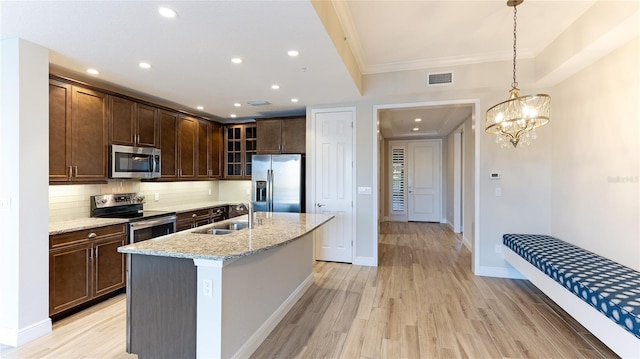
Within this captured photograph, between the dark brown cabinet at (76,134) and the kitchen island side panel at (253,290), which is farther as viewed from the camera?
the dark brown cabinet at (76,134)

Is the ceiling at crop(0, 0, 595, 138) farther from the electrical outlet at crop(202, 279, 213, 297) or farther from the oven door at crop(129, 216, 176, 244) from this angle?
the electrical outlet at crop(202, 279, 213, 297)

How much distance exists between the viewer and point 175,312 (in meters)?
2.00

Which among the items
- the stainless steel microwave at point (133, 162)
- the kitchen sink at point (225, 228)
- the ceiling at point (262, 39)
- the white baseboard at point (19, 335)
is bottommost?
the white baseboard at point (19, 335)

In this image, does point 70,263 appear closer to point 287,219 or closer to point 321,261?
point 287,219

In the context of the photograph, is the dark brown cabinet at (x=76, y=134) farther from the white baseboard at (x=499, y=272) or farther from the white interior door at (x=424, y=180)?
the white interior door at (x=424, y=180)

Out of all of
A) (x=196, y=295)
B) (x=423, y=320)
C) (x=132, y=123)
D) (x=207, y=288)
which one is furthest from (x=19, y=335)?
(x=423, y=320)

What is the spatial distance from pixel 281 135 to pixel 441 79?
261 centimetres

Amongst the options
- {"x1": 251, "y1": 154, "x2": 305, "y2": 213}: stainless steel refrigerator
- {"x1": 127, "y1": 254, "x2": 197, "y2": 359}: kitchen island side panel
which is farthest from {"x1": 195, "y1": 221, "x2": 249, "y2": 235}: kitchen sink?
{"x1": 251, "y1": 154, "x2": 305, "y2": 213}: stainless steel refrigerator

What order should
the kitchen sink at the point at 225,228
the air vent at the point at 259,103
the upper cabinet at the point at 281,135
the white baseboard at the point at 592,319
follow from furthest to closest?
the upper cabinet at the point at 281,135, the air vent at the point at 259,103, the kitchen sink at the point at 225,228, the white baseboard at the point at 592,319

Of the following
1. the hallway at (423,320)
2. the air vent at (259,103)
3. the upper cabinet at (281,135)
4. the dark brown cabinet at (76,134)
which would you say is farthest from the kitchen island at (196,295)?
the upper cabinet at (281,135)

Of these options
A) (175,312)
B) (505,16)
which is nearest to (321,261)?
(175,312)

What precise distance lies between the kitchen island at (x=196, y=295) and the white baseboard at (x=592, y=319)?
2.21 metres

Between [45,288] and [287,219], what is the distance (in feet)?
7.14

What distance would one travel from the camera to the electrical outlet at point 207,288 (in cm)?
191
